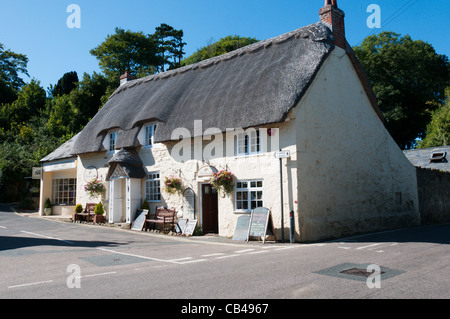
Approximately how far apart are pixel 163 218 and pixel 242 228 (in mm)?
4165

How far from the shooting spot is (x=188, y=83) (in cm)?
1797

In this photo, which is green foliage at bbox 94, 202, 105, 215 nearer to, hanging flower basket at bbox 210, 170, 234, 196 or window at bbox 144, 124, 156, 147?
window at bbox 144, 124, 156, 147

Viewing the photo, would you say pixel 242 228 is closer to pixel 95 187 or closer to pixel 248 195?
pixel 248 195

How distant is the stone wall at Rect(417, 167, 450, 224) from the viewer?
19438 mm

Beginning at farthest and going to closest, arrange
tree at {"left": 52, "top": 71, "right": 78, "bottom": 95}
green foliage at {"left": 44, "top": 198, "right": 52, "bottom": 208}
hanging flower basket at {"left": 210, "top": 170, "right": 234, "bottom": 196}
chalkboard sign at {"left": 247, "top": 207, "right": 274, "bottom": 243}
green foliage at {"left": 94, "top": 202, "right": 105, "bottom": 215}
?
tree at {"left": 52, "top": 71, "right": 78, "bottom": 95} → green foliage at {"left": 44, "top": 198, "right": 52, "bottom": 208} → green foliage at {"left": 94, "top": 202, "right": 105, "bottom": 215} → hanging flower basket at {"left": 210, "top": 170, "right": 234, "bottom": 196} → chalkboard sign at {"left": 247, "top": 207, "right": 274, "bottom": 243}

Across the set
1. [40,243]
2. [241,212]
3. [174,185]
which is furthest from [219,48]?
[40,243]

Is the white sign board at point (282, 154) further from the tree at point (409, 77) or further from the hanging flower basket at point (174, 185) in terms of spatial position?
the tree at point (409, 77)

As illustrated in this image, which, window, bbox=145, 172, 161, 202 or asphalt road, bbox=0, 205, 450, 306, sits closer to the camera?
asphalt road, bbox=0, 205, 450, 306

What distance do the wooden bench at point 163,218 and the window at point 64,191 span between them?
9281 millimetres

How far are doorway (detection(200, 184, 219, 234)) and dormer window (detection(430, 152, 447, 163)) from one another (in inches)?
702

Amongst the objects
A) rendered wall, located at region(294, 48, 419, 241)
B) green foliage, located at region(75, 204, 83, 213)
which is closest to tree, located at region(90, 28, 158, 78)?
green foliage, located at region(75, 204, 83, 213)

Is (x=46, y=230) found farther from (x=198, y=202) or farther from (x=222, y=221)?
(x=222, y=221)

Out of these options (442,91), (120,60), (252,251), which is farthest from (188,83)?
(442,91)

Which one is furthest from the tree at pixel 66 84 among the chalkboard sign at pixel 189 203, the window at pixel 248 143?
the window at pixel 248 143
